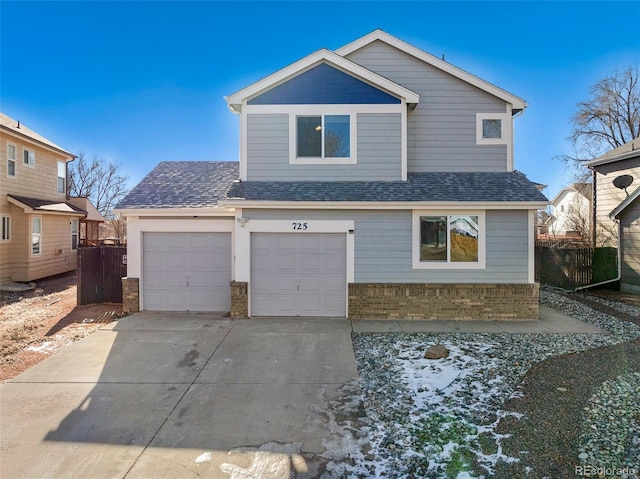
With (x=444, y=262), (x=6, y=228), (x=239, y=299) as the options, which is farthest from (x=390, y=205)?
(x=6, y=228)

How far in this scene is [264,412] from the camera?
165 inches

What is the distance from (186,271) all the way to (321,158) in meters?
4.79

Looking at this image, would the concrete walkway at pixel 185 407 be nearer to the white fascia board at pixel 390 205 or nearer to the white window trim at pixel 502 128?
the white fascia board at pixel 390 205

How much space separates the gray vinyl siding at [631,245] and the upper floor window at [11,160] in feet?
75.9

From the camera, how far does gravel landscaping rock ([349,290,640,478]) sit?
10.6ft

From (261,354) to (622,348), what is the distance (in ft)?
22.3

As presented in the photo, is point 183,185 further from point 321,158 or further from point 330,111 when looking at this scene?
point 330,111

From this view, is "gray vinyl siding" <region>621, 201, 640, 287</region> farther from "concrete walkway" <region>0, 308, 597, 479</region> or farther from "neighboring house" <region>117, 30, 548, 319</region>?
"concrete walkway" <region>0, 308, 597, 479</region>

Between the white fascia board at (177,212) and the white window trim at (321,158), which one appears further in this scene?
the white window trim at (321,158)

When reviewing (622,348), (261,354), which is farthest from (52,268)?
(622,348)

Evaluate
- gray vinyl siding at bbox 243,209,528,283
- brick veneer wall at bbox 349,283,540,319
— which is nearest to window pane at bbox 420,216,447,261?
gray vinyl siding at bbox 243,209,528,283

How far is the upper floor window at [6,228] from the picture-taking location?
12.9m

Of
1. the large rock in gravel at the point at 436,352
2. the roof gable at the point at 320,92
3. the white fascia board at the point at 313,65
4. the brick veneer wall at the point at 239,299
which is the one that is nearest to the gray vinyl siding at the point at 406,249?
the brick veneer wall at the point at 239,299

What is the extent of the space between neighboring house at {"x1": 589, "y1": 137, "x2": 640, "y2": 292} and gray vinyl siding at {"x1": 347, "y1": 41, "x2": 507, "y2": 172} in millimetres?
5823
